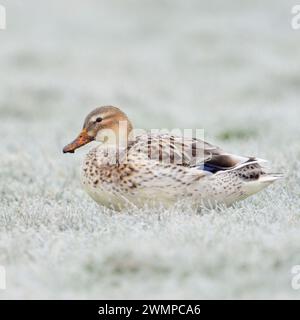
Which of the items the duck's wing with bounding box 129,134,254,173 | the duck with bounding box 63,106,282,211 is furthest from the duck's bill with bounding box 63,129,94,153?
the duck's wing with bounding box 129,134,254,173

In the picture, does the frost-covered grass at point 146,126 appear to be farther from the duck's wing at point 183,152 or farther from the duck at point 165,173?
the duck's wing at point 183,152

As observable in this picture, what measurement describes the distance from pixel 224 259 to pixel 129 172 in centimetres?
176

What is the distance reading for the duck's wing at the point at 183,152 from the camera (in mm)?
7148

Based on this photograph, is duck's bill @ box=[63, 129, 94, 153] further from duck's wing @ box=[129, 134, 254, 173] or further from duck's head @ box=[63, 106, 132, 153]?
duck's wing @ box=[129, 134, 254, 173]

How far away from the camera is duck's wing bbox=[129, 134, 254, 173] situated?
23.5 ft

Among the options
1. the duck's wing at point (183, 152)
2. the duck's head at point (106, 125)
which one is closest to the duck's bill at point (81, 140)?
the duck's head at point (106, 125)

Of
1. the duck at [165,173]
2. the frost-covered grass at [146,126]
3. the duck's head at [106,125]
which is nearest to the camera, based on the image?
the frost-covered grass at [146,126]

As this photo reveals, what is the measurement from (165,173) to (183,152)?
338 mm

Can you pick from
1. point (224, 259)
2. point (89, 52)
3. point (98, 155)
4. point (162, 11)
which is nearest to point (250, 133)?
point (98, 155)

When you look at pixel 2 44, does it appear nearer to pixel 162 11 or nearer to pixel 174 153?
pixel 162 11

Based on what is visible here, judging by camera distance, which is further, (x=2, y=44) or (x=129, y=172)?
(x=2, y=44)

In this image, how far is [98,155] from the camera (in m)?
7.46

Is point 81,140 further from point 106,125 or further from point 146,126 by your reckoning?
point 146,126

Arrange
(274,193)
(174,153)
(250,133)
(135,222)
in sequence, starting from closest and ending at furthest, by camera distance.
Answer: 1. (135,222)
2. (174,153)
3. (274,193)
4. (250,133)
